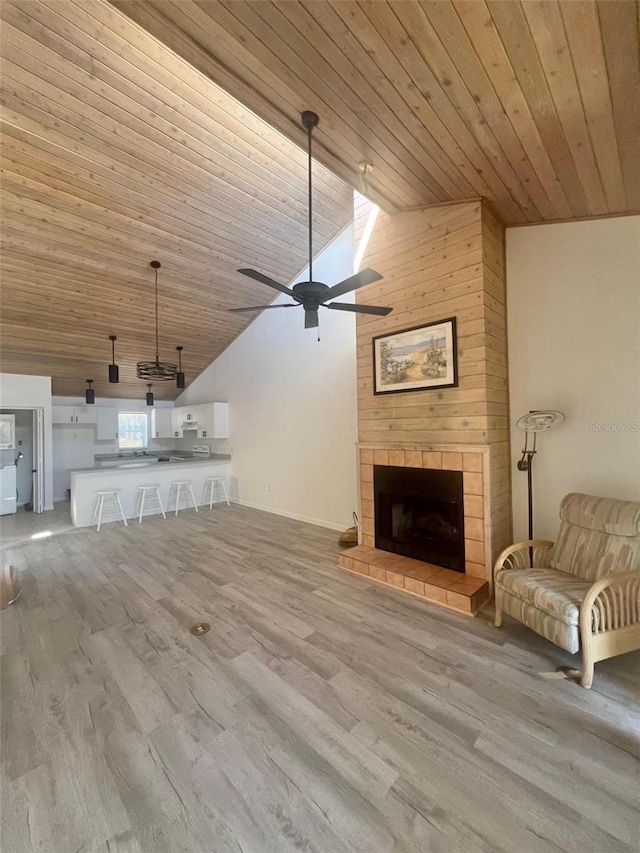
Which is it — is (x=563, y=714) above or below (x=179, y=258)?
below

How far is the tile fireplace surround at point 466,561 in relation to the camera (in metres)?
2.83

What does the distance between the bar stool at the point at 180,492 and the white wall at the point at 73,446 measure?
3.23 meters

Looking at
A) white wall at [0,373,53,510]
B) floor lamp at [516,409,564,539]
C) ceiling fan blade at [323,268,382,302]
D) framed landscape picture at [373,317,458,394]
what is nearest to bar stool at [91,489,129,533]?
white wall at [0,373,53,510]

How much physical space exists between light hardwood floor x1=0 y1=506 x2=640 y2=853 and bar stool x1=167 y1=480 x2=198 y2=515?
3299 millimetres

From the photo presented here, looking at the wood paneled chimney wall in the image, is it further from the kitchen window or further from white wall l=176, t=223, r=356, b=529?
the kitchen window

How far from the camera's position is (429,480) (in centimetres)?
336

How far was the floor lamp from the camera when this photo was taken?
275 cm

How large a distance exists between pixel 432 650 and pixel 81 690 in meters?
2.21

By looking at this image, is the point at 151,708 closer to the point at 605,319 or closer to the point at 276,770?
the point at 276,770

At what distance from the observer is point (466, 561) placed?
10.1 ft

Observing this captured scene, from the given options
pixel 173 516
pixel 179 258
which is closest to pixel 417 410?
pixel 179 258

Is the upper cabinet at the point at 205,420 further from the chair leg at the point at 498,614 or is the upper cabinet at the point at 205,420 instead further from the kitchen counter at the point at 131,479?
the chair leg at the point at 498,614

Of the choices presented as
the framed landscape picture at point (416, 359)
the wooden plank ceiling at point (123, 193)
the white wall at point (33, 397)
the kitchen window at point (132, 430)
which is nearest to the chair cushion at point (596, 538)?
the framed landscape picture at point (416, 359)

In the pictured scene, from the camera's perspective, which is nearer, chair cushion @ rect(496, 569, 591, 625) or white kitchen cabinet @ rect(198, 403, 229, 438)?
chair cushion @ rect(496, 569, 591, 625)
